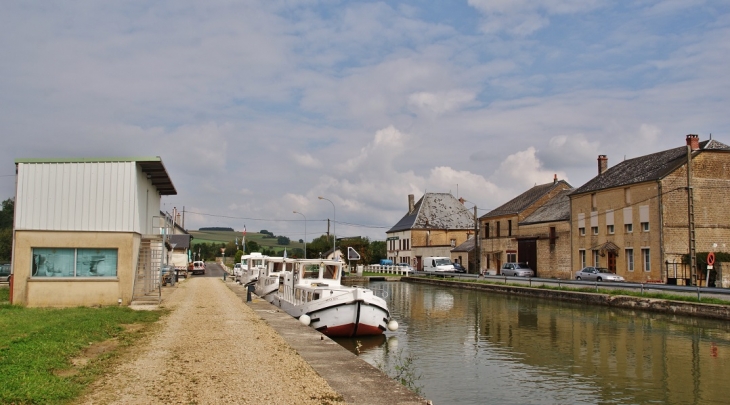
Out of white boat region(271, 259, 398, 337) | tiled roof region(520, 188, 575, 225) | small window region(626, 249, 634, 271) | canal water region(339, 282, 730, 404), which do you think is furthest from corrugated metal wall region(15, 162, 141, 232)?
tiled roof region(520, 188, 575, 225)

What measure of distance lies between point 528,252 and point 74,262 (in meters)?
43.8

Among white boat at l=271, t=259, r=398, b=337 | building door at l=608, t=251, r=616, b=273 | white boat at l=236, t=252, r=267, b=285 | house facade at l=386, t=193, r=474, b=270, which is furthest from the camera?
house facade at l=386, t=193, r=474, b=270

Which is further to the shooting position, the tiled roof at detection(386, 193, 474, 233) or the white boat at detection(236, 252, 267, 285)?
the tiled roof at detection(386, 193, 474, 233)

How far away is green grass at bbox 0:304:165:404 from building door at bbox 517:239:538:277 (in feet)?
137

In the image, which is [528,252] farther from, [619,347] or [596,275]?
[619,347]

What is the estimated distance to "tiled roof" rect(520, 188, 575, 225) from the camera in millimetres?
53994

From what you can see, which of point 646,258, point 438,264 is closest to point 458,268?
point 438,264

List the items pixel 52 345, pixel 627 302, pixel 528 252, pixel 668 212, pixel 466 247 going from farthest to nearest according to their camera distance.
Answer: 1. pixel 466 247
2. pixel 528 252
3. pixel 668 212
4. pixel 627 302
5. pixel 52 345

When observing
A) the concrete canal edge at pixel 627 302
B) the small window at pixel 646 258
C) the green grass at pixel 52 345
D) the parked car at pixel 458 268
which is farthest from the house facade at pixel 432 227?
the green grass at pixel 52 345

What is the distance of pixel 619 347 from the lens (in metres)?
19.2

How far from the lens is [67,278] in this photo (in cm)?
2252

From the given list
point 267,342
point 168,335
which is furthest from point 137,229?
point 267,342

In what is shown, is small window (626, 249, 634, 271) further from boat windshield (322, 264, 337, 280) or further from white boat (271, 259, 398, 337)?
white boat (271, 259, 398, 337)

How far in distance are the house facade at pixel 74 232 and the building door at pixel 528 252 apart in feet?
135
